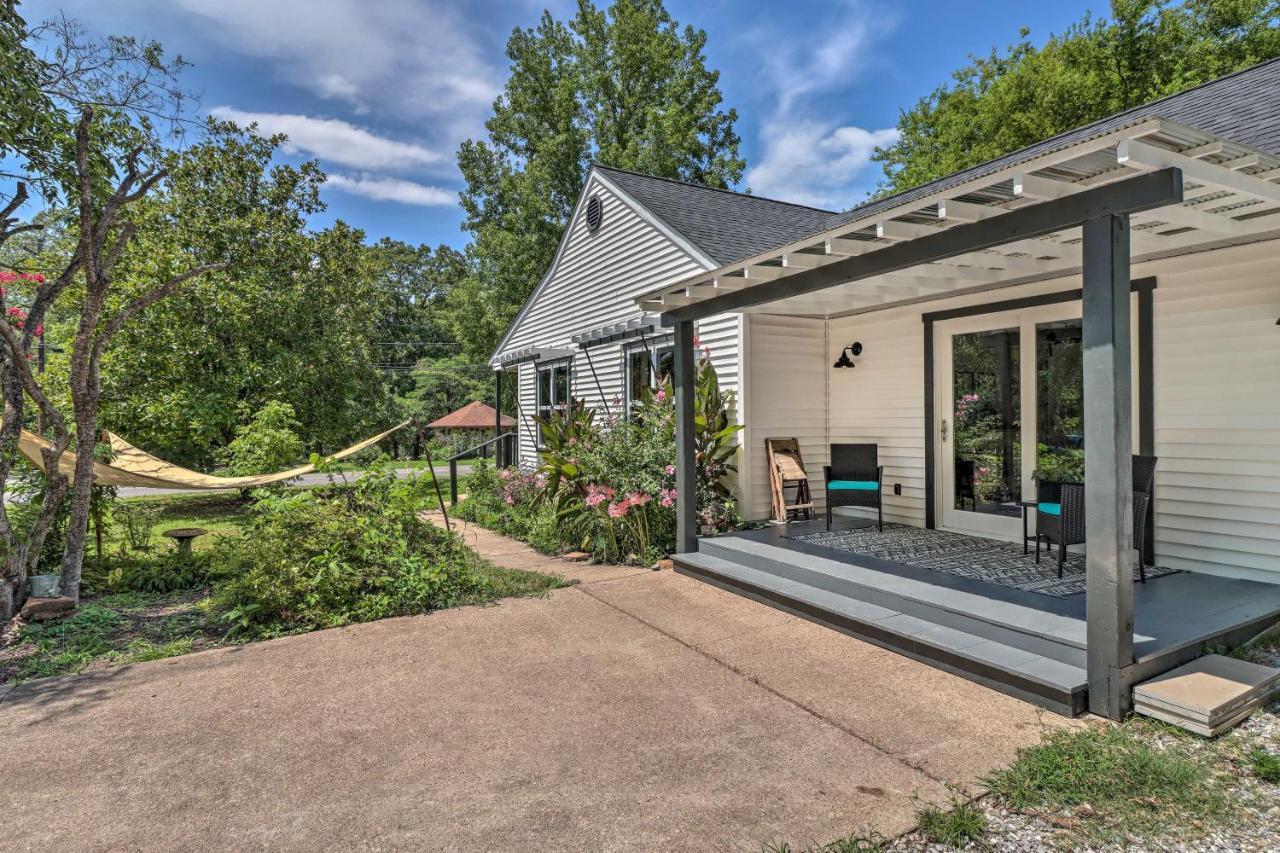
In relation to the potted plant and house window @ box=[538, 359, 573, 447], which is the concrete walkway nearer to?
the potted plant

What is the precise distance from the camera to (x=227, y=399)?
1141 centimetres

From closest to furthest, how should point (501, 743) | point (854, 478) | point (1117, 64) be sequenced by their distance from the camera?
point (501, 743)
point (854, 478)
point (1117, 64)

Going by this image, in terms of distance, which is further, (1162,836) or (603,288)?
(603,288)

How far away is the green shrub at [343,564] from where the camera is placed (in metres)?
4.65

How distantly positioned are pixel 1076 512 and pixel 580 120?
2110 cm

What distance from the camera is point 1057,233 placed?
13.2 ft

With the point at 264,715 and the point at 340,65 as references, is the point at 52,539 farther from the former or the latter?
the point at 340,65

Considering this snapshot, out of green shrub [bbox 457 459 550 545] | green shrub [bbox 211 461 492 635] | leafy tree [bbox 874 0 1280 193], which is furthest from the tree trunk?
leafy tree [bbox 874 0 1280 193]

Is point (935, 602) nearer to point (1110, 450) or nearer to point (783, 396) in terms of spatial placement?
point (1110, 450)

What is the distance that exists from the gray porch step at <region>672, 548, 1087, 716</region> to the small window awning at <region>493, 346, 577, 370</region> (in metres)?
5.87

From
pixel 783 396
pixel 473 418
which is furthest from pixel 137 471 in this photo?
pixel 473 418

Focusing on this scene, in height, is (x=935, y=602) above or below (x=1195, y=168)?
below

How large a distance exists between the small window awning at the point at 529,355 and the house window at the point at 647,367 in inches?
66.4

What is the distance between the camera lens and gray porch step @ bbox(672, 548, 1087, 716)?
3.12 m
